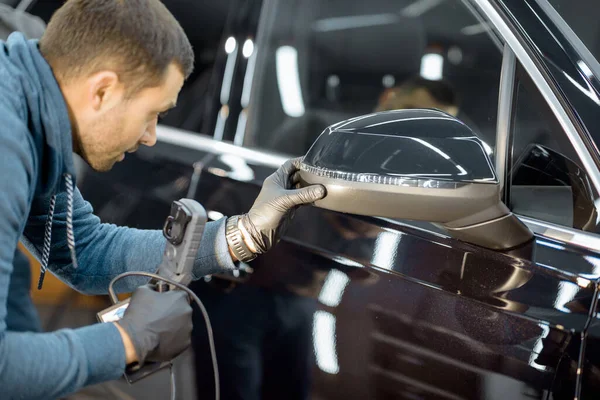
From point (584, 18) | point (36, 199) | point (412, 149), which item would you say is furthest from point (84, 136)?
point (584, 18)

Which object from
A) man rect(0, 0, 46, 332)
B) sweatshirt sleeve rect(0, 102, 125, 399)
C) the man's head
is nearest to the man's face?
the man's head

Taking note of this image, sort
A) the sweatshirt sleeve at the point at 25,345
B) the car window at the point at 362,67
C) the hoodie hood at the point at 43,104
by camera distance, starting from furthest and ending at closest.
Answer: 1. the car window at the point at 362,67
2. the hoodie hood at the point at 43,104
3. the sweatshirt sleeve at the point at 25,345

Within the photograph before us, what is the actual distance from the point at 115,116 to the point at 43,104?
0.48ft

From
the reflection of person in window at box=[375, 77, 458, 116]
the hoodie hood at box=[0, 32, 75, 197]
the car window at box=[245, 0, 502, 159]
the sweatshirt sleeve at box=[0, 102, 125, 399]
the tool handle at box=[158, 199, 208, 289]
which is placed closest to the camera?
the sweatshirt sleeve at box=[0, 102, 125, 399]

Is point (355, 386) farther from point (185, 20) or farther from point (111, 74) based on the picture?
point (185, 20)

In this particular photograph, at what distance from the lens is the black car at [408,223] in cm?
134

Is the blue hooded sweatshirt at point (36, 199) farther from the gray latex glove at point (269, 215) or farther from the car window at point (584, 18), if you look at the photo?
the car window at point (584, 18)

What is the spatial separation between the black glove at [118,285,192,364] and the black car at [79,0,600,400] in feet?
1.11

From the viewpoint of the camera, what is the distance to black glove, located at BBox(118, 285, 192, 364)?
1362mm

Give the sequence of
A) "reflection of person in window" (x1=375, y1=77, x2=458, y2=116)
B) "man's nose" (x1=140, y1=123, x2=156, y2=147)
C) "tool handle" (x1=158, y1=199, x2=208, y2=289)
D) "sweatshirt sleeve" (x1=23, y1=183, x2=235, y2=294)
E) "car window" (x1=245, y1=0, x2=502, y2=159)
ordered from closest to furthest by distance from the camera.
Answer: "tool handle" (x1=158, y1=199, x2=208, y2=289)
"man's nose" (x1=140, y1=123, x2=156, y2=147)
"sweatshirt sleeve" (x1=23, y1=183, x2=235, y2=294)
"car window" (x1=245, y1=0, x2=502, y2=159)
"reflection of person in window" (x1=375, y1=77, x2=458, y2=116)

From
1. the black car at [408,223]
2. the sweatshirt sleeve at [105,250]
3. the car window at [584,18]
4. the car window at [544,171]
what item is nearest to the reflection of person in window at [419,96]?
the black car at [408,223]

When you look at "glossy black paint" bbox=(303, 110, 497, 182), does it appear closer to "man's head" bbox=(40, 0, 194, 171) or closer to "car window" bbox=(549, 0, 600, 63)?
"man's head" bbox=(40, 0, 194, 171)

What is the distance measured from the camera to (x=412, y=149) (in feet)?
4.29

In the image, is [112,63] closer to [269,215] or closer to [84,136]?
[84,136]
